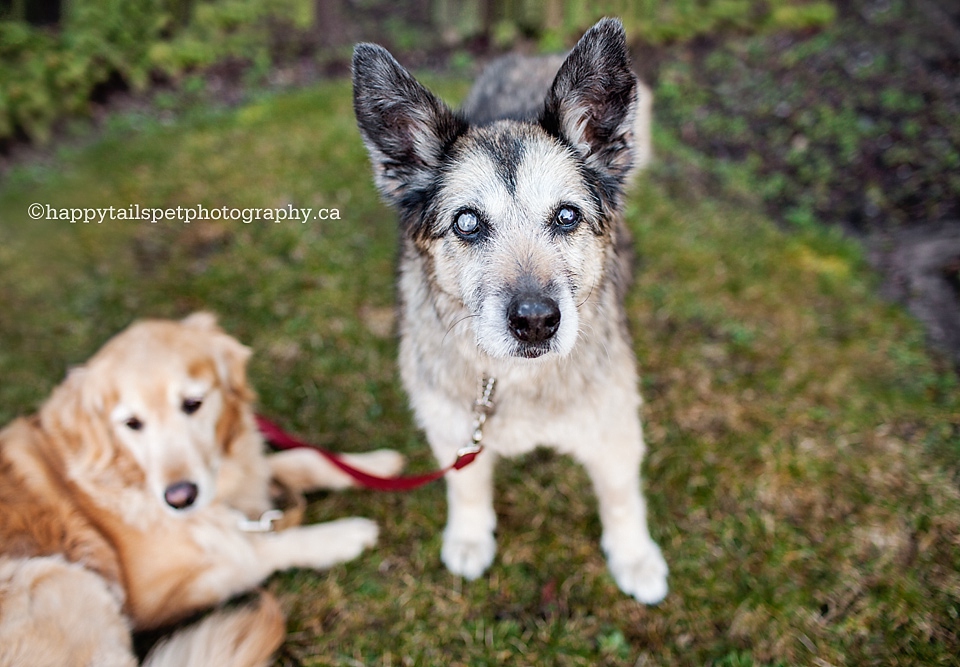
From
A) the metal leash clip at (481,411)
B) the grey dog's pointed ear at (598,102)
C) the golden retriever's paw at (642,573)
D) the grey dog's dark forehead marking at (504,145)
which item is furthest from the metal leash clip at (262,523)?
the grey dog's pointed ear at (598,102)

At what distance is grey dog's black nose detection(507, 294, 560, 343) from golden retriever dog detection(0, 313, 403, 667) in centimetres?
161

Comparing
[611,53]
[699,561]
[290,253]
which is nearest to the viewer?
[611,53]

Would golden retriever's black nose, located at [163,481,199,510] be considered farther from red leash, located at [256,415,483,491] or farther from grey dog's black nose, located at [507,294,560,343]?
grey dog's black nose, located at [507,294,560,343]

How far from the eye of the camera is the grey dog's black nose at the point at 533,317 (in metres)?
2.24

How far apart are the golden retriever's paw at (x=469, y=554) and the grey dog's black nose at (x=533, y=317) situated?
1.51 meters

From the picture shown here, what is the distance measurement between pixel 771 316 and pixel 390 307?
288 cm

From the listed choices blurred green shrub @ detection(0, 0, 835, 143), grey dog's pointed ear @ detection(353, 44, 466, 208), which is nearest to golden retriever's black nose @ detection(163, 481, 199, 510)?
grey dog's pointed ear @ detection(353, 44, 466, 208)

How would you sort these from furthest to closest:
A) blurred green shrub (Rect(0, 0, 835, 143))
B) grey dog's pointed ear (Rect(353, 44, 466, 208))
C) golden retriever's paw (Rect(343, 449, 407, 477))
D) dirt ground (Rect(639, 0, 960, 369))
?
blurred green shrub (Rect(0, 0, 835, 143)), dirt ground (Rect(639, 0, 960, 369)), golden retriever's paw (Rect(343, 449, 407, 477)), grey dog's pointed ear (Rect(353, 44, 466, 208))

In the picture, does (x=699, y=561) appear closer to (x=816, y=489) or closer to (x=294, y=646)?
(x=816, y=489)

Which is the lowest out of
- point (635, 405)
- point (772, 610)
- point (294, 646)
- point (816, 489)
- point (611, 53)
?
point (294, 646)

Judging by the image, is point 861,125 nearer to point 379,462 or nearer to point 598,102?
point 598,102

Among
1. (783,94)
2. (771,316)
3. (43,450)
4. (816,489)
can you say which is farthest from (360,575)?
(783,94)

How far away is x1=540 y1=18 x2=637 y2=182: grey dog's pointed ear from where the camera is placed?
2.31 m

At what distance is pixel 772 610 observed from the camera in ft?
9.88
